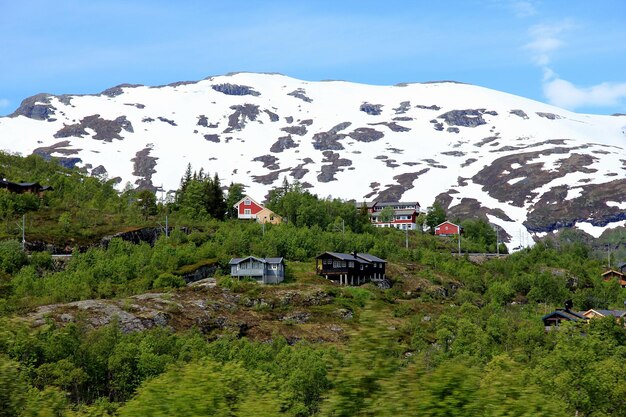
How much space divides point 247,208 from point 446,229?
50.6 meters

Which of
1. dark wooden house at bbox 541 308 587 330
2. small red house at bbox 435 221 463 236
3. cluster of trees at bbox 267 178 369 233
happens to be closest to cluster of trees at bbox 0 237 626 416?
dark wooden house at bbox 541 308 587 330

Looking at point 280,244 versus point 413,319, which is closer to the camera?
point 413,319

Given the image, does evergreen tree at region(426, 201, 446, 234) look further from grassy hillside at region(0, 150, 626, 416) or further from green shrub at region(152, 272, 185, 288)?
green shrub at region(152, 272, 185, 288)

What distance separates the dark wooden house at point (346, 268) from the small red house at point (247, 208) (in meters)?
58.0

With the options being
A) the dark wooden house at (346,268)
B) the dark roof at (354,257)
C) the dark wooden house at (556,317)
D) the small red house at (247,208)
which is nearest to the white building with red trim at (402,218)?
the small red house at (247,208)

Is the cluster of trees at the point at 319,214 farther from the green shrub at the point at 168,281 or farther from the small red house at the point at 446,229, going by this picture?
the green shrub at the point at 168,281

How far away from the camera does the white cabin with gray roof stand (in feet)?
306

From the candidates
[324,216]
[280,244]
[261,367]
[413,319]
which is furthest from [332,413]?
[324,216]

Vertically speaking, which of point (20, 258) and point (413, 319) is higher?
point (20, 258)

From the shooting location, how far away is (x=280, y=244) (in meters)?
109

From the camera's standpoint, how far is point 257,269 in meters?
93.7

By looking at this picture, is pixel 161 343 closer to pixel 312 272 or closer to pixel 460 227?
pixel 312 272

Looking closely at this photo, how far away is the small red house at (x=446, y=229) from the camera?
16838cm

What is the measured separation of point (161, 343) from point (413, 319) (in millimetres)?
34553
